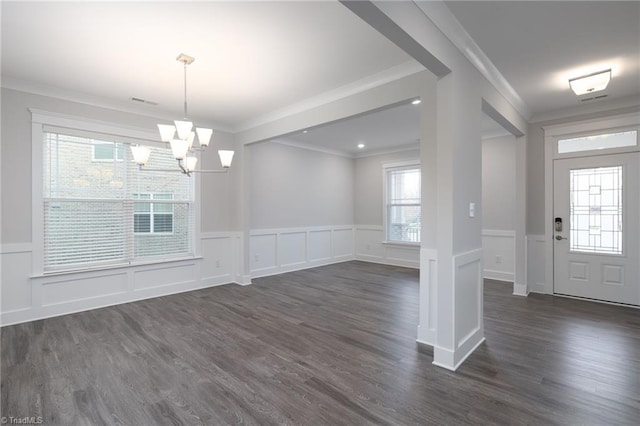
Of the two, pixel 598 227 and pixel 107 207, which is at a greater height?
pixel 107 207

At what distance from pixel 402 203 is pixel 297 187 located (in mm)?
2411

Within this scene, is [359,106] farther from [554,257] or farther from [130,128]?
[554,257]

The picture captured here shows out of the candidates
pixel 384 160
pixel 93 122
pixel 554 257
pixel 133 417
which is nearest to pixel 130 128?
pixel 93 122

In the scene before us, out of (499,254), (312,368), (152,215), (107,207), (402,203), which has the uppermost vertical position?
(402,203)

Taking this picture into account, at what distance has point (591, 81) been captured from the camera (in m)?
3.24

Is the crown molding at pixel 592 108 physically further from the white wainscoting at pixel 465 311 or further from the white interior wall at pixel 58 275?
the white interior wall at pixel 58 275

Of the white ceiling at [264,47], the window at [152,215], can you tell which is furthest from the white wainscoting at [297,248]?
the white ceiling at [264,47]

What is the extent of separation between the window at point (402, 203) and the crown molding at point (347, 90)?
3.43 metres

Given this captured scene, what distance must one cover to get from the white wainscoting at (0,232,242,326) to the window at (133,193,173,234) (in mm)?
515

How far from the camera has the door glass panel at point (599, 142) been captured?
4023 millimetres

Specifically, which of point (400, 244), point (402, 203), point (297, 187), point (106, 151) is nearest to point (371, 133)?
point (297, 187)

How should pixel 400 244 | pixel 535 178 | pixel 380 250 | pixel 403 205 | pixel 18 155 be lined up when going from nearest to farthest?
pixel 18 155, pixel 535 178, pixel 400 244, pixel 403 205, pixel 380 250

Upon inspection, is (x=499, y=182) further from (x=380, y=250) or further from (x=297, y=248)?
(x=297, y=248)

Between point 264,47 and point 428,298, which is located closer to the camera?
point 264,47
